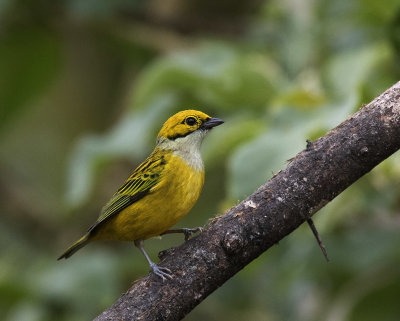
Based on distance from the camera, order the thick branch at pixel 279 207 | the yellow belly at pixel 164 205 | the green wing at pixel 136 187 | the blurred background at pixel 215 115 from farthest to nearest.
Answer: the blurred background at pixel 215 115
the green wing at pixel 136 187
the yellow belly at pixel 164 205
the thick branch at pixel 279 207

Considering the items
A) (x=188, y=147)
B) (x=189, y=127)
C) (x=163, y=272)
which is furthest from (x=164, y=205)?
(x=163, y=272)

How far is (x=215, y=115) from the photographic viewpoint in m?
5.18

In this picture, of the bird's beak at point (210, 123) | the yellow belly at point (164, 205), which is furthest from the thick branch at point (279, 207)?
the bird's beak at point (210, 123)

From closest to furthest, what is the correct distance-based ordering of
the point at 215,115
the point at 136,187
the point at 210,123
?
1. the point at 136,187
2. the point at 210,123
3. the point at 215,115

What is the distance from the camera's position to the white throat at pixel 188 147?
3936 mm

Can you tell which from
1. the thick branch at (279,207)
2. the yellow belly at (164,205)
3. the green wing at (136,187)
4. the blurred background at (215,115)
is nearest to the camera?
the thick branch at (279,207)

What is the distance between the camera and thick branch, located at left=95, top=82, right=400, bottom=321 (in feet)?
9.33

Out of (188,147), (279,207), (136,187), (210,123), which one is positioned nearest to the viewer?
(279,207)

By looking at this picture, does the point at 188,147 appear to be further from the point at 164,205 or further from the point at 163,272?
the point at 163,272

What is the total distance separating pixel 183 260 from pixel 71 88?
5.52 metres

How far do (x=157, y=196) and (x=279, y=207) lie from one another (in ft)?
3.57

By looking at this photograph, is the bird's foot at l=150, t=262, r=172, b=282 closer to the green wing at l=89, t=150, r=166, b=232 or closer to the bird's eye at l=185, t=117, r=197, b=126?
the green wing at l=89, t=150, r=166, b=232

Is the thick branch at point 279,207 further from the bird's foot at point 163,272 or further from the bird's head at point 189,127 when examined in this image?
the bird's head at point 189,127

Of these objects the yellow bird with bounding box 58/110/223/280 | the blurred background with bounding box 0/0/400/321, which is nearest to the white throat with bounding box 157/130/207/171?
the yellow bird with bounding box 58/110/223/280
